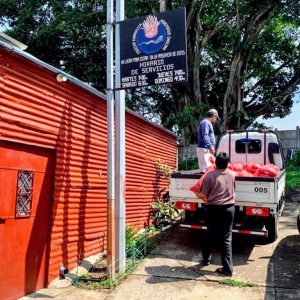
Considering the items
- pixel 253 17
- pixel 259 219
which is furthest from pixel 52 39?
Result: pixel 259 219

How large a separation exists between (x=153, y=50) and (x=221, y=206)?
286 centimetres

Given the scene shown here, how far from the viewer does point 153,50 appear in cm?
695

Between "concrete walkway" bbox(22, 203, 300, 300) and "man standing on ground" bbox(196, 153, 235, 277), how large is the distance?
46cm

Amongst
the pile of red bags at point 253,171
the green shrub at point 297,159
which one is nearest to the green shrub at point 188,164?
the green shrub at point 297,159

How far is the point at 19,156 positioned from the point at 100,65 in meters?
17.3

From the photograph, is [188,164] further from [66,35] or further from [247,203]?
[247,203]

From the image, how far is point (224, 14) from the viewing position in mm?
22406

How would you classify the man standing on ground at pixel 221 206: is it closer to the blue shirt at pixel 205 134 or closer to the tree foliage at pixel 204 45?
the blue shirt at pixel 205 134

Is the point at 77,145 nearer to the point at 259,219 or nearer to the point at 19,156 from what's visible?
the point at 19,156

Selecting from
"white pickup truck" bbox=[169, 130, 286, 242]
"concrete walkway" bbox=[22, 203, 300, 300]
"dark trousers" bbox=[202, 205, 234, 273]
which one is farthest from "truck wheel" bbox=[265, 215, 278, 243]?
"dark trousers" bbox=[202, 205, 234, 273]

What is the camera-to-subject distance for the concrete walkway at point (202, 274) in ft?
20.6

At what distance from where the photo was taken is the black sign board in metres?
6.73

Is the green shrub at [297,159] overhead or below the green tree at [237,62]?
below

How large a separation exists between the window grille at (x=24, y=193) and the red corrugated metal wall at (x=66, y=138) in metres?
0.50
